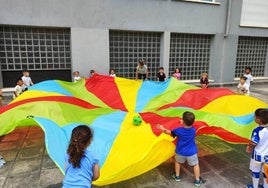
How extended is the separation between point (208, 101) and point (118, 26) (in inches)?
216

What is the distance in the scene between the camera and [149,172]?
141 inches

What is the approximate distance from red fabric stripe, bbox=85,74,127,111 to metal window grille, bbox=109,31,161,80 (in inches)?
160

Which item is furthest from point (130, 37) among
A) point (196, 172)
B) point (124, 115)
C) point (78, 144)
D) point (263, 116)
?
point (78, 144)

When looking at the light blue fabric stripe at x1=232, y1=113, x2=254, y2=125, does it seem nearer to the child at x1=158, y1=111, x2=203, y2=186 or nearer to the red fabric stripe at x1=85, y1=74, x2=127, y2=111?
the child at x1=158, y1=111, x2=203, y2=186

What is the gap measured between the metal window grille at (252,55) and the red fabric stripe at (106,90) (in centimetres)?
859

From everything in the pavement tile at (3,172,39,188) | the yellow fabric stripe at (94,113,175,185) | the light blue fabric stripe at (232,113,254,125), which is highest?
the light blue fabric stripe at (232,113,254,125)

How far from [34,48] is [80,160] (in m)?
7.05

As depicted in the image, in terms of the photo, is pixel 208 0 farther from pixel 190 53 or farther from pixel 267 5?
pixel 267 5

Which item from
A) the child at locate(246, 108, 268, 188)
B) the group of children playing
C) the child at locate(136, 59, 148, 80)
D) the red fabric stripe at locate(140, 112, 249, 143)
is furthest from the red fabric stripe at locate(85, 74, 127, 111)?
the child at locate(136, 59, 148, 80)

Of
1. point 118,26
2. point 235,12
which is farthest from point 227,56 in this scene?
point 118,26

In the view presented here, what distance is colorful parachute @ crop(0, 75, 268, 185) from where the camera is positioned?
286 centimetres

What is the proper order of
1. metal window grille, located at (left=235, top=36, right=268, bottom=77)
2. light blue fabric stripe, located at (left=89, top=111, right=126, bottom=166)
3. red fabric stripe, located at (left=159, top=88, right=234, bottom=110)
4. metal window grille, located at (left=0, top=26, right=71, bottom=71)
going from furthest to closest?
metal window grille, located at (left=235, top=36, right=268, bottom=77) < metal window grille, located at (left=0, top=26, right=71, bottom=71) < red fabric stripe, located at (left=159, top=88, right=234, bottom=110) < light blue fabric stripe, located at (left=89, top=111, right=126, bottom=166)

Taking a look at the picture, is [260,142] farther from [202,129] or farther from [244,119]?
[244,119]

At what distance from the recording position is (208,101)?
442 centimetres
